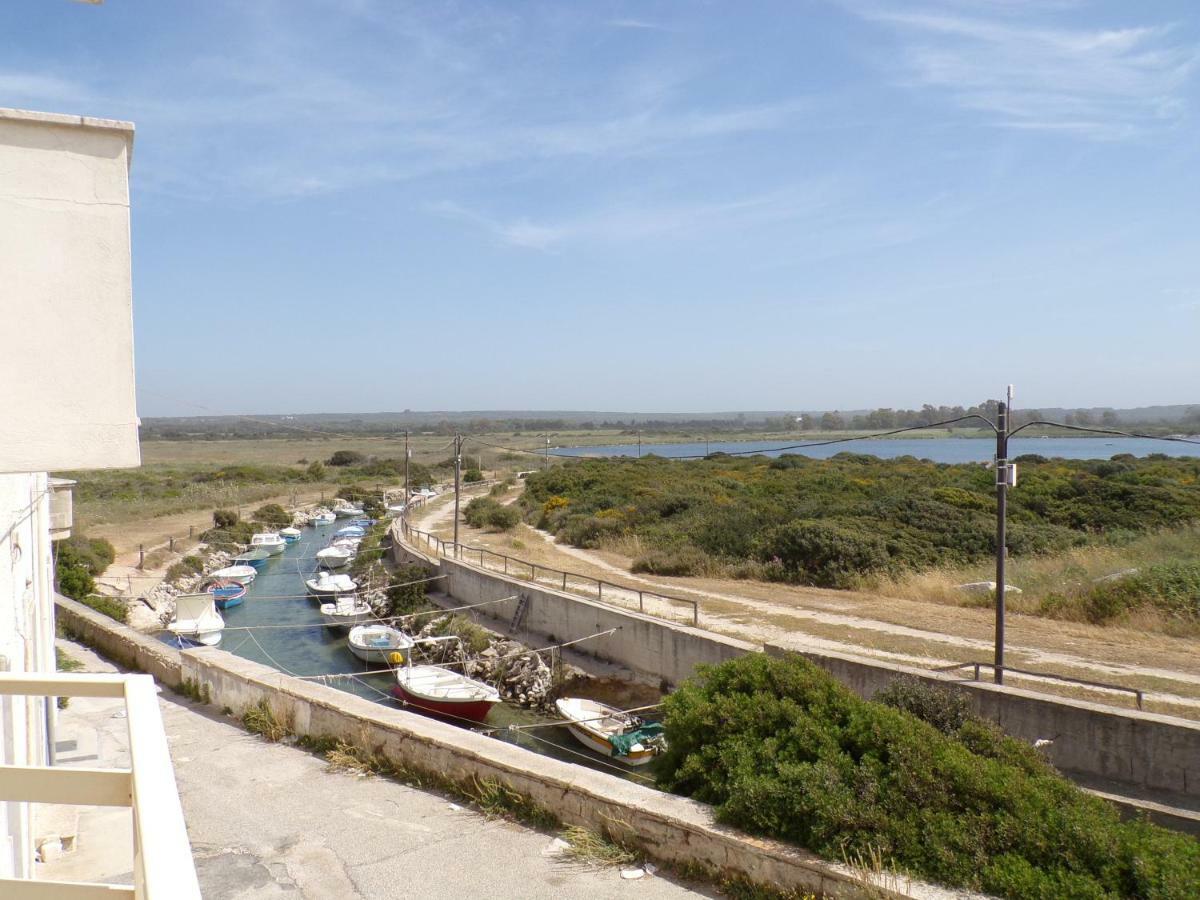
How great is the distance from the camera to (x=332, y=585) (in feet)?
106

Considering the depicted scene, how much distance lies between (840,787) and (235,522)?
5073 centimetres

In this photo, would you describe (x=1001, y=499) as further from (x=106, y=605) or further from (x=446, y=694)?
(x=106, y=605)

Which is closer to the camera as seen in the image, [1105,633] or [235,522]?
[1105,633]

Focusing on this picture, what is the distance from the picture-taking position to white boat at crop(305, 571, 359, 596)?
1252 inches

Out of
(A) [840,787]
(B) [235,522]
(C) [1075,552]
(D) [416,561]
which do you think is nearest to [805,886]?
(A) [840,787]

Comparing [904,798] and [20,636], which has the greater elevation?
[20,636]

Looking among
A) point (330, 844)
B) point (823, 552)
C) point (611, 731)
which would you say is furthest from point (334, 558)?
point (330, 844)

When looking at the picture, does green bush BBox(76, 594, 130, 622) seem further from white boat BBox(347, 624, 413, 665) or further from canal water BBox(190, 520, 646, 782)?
white boat BBox(347, 624, 413, 665)

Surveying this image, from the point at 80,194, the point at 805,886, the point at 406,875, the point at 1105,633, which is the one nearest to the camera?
the point at 80,194

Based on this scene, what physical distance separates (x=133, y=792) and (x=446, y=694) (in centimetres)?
1726

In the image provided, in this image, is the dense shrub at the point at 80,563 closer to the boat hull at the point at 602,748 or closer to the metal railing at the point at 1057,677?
the boat hull at the point at 602,748

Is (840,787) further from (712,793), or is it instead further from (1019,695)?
(1019,695)

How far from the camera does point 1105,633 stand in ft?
53.0

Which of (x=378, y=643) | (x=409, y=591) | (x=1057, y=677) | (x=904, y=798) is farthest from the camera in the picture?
(x=409, y=591)
